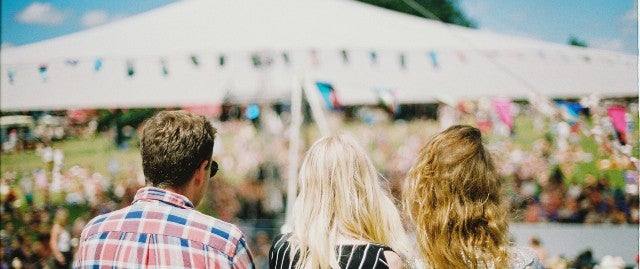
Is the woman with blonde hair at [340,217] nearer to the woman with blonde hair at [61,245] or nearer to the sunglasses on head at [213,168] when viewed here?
the sunglasses on head at [213,168]

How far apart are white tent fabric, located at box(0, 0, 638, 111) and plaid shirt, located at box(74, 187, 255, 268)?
3.48 metres

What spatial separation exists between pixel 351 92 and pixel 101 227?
5.62m

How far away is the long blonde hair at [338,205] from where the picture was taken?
4.74ft

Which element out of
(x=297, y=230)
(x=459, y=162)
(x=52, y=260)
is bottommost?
(x=52, y=260)

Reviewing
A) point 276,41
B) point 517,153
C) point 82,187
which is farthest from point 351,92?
point 517,153

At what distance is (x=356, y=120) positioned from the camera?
2084 cm

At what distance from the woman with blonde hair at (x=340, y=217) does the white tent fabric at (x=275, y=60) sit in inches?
132

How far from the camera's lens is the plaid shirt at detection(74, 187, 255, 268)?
1327mm

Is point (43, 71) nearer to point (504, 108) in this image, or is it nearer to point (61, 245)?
point (61, 245)

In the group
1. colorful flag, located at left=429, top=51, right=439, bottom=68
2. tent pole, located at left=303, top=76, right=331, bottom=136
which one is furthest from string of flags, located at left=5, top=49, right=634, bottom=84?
tent pole, located at left=303, top=76, right=331, bottom=136

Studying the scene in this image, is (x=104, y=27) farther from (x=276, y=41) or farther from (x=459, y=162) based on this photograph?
(x=459, y=162)

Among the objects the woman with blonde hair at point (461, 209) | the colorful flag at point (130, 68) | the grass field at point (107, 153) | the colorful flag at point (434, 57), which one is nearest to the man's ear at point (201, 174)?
the woman with blonde hair at point (461, 209)

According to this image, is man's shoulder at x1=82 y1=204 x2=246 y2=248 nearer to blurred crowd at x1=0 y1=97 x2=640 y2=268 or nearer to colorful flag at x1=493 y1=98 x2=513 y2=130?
blurred crowd at x1=0 y1=97 x2=640 y2=268

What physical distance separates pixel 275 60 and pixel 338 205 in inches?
156
